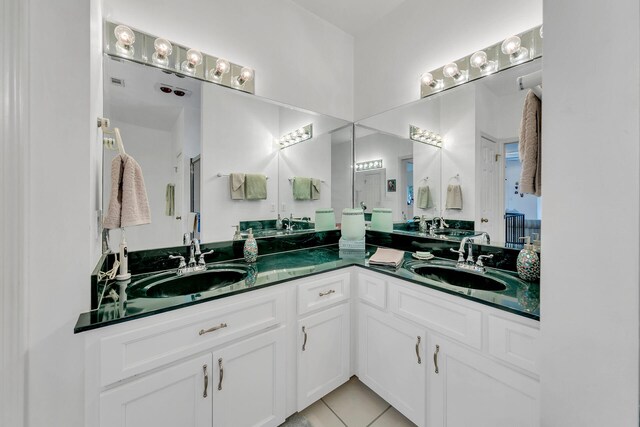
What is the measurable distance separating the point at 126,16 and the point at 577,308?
2.14 m

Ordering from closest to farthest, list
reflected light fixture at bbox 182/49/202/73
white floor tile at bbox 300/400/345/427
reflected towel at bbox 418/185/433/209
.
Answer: white floor tile at bbox 300/400/345/427
reflected light fixture at bbox 182/49/202/73
reflected towel at bbox 418/185/433/209

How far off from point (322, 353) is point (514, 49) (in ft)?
6.73

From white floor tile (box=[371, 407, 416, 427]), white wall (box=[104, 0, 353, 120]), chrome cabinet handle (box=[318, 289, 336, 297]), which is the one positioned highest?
white wall (box=[104, 0, 353, 120])

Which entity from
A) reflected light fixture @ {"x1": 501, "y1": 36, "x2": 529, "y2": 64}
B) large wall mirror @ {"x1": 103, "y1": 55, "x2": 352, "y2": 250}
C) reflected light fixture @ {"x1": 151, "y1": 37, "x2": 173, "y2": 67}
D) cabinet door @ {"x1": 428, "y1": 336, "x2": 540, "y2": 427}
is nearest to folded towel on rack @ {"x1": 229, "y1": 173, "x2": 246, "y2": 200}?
large wall mirror @ {"x1": 103, "y1": 55, "x2": 352, "y2": 250}

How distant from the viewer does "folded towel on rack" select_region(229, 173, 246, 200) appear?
5.69 feet

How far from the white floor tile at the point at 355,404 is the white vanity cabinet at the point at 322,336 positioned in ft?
0.35

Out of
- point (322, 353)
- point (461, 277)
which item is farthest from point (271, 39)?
point (322, 353)

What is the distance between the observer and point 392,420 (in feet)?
4.71

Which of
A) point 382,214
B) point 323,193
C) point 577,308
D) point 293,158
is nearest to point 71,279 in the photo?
point 577,308

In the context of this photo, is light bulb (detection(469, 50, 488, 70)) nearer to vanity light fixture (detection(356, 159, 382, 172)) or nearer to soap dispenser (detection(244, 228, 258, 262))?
vanity light fixture (detection(356, 159, 382, 172))

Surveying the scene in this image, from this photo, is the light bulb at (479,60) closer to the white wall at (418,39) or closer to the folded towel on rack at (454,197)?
the white wall at (418,39)

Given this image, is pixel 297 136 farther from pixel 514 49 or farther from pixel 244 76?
pixel 514 49

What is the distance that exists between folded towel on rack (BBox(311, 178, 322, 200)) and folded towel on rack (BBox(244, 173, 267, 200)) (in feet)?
1.55

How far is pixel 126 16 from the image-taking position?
1.37m
